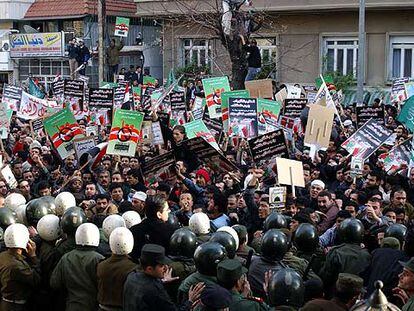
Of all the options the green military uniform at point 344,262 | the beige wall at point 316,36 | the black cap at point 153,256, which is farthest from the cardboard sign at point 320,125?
the beige wall at point 316,36

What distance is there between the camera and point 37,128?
64.2 feet

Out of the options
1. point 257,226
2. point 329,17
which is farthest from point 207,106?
point 329,17

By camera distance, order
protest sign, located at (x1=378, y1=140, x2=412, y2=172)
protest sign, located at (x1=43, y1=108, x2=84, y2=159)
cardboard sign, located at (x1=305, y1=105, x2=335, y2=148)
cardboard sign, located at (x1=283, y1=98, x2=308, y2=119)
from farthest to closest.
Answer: cardboard sign, located at (x1=283, y1=98, x2=308, y2=119), protest sign, located at (x1=43, y1=108, x2=84, y2=159), cardboard sign, located at (x1=305, y1=105, x2=335, y2=148), protest sign, located at (x1=378, y1=140, x2=412, y2=172)

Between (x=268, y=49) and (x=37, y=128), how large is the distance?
50.7 ft

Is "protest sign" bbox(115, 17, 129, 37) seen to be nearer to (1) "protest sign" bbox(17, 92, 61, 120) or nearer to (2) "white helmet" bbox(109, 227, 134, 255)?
(1) "protest sign" bbox(17, 92, 61, 120)

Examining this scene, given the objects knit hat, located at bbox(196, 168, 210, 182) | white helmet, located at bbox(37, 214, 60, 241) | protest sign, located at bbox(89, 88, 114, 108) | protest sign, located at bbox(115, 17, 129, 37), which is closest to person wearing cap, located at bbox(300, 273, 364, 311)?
white helmet, located at bbox(37, 214, 60, 241)

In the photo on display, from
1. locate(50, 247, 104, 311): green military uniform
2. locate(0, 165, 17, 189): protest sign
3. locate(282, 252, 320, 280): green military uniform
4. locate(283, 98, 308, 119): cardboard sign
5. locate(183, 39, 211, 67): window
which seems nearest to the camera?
locate(282, 252, 320, 280): green military uniform

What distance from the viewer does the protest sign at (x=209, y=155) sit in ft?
44.6

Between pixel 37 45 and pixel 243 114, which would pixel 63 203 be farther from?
pixel 37 45

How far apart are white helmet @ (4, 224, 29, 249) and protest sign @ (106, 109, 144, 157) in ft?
19.6

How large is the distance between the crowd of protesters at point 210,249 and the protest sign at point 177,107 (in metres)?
6.10

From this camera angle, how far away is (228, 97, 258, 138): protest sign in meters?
16.0

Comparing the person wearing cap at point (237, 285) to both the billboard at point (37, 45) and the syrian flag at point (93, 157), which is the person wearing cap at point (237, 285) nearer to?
the syrian flag at point (93, 157)

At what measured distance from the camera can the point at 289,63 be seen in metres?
32.9
